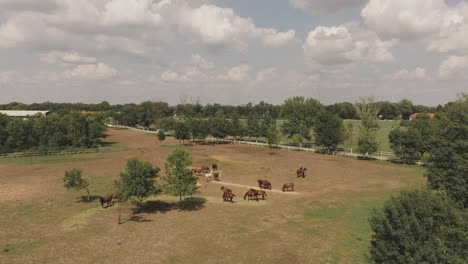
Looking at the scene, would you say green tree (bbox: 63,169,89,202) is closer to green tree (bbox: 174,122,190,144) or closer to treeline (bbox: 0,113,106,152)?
treeline (bbox: 0,113,106,152)

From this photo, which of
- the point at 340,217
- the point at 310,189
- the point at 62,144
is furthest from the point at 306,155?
the point at 62,144

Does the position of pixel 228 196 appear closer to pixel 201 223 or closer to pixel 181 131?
pixel 201 223

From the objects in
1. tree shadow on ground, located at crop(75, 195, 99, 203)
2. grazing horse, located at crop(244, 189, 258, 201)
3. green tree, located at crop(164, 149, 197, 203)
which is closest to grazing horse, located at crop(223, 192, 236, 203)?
grazing horse, located at crop(244, 189, 258, 201)

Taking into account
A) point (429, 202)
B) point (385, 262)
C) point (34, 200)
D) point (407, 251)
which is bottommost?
point (34, 200)

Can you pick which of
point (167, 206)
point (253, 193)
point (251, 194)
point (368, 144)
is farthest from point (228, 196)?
point (368, 144)

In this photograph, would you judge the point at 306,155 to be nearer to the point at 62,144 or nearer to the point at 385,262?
the point at 385,262

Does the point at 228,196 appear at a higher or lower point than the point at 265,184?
lower
